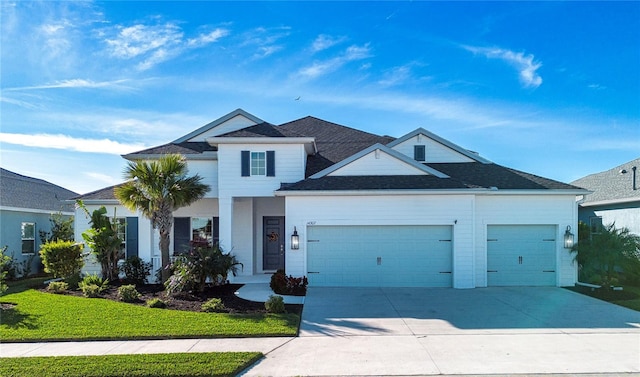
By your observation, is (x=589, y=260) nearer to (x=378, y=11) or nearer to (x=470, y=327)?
(x=470, y=327)

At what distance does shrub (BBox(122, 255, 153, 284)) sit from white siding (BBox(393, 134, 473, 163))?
10.8 m

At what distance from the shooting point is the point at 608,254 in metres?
11.9

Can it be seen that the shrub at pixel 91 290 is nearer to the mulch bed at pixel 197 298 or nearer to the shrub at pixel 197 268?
the mulch bed at pixel 197 298

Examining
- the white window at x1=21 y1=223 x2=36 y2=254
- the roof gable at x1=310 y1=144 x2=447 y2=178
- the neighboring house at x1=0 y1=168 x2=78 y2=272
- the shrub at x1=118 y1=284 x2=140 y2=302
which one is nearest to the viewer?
the shrub at x1=118 y1=284 x2=140 y2=302

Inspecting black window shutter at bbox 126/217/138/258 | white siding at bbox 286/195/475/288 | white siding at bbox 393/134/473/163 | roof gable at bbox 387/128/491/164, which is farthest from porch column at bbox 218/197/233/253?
white siding at bbox 393/134/473/163

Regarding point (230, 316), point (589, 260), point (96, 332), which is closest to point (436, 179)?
point (589, 260)

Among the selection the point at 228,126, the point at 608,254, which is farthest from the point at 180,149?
the point at 608,254

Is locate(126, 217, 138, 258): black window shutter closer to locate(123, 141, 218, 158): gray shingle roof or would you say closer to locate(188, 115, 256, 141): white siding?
locate(123, 141, 218, 158): gray shingle roof

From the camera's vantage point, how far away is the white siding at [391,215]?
12.7 metres

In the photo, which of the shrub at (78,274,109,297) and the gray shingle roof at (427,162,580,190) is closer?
the shrub at (78,274,109,297)

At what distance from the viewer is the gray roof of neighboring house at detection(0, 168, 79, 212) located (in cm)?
1705

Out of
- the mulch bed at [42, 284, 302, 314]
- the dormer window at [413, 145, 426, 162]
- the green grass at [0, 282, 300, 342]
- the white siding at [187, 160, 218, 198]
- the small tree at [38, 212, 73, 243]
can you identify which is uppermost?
the dormer window at [413, 145, 426, 162]

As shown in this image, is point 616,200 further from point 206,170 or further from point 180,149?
point 180,149

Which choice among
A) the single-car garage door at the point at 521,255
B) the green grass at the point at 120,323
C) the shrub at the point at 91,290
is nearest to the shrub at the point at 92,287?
the shrub at the point at 91,290
